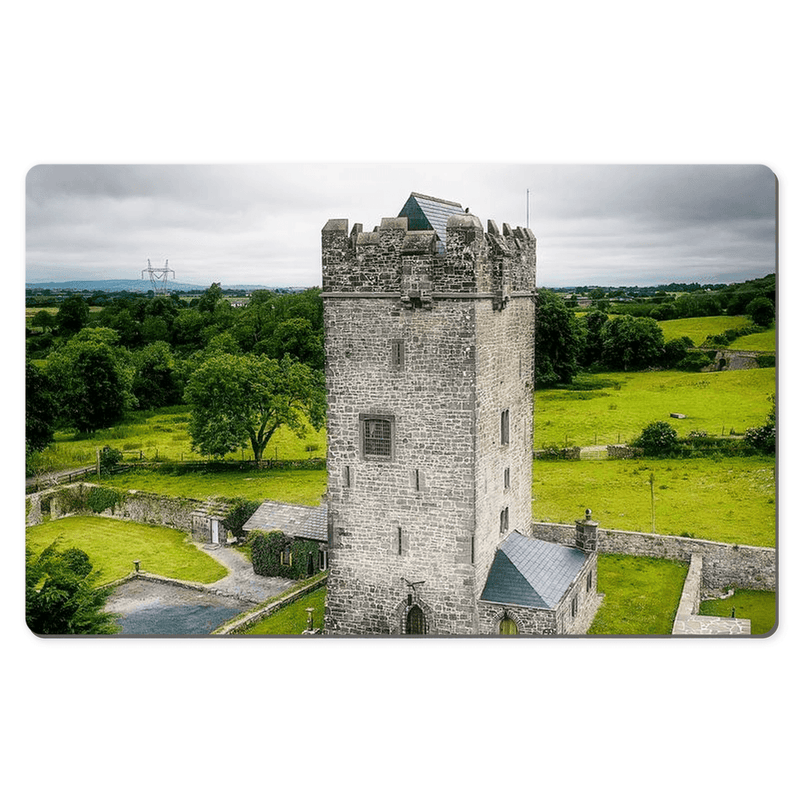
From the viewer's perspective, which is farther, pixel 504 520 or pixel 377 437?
pixel 504 520

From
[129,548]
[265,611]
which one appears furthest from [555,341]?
[129,548]

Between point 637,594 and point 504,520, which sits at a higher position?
point 504,520

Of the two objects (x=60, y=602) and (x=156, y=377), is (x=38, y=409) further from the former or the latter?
(x=156, y=377)

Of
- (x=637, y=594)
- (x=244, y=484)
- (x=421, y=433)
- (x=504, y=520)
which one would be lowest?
(x=637, y=594)

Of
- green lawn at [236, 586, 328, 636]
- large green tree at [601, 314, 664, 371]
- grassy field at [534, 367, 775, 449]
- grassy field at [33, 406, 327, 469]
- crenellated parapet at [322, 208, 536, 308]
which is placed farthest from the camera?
large green tree at [601, 314, 664, 371]

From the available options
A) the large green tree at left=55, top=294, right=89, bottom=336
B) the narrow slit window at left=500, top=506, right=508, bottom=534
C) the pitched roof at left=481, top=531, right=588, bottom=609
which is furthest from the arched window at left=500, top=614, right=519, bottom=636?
the large green tree at left=55, top=294, right=89, bottom=336

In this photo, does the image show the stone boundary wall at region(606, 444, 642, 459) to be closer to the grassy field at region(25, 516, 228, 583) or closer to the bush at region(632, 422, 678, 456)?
the bush at region(632, 422, 678, 456)
